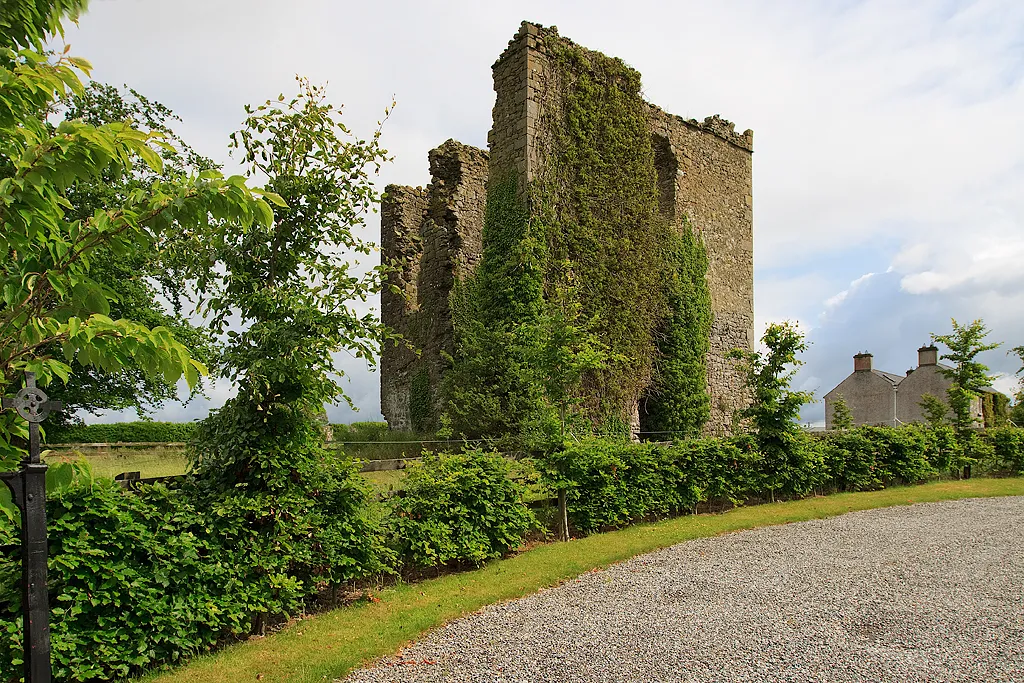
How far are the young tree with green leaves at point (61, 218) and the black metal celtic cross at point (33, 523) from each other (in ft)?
0.49

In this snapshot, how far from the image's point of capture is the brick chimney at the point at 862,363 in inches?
1313

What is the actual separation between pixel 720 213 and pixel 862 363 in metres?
16.9

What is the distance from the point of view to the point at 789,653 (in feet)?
18.2

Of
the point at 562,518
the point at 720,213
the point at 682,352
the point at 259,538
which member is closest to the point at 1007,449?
the point at 682,352

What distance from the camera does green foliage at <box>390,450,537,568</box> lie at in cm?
766

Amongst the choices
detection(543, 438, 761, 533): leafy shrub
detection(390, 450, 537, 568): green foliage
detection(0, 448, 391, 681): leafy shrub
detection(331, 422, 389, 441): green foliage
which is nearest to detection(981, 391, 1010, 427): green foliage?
detection(543, 438, 761, 533): leafy shrub

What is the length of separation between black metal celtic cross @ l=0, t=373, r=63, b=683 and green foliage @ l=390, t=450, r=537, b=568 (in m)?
4.11

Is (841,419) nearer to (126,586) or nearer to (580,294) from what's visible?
(580,294)

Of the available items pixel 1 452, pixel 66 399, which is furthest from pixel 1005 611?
pixel 66 399

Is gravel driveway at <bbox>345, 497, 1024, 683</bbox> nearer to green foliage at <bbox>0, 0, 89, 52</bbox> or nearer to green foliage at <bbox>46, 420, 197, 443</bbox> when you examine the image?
green foliage at <bbox>0, 0, 89, 52</bbox>

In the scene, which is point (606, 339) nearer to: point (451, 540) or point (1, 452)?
point (451, 540)

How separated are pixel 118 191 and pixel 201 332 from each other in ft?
43.4

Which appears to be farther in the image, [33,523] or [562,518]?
[562,518]

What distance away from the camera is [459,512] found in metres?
8.04
